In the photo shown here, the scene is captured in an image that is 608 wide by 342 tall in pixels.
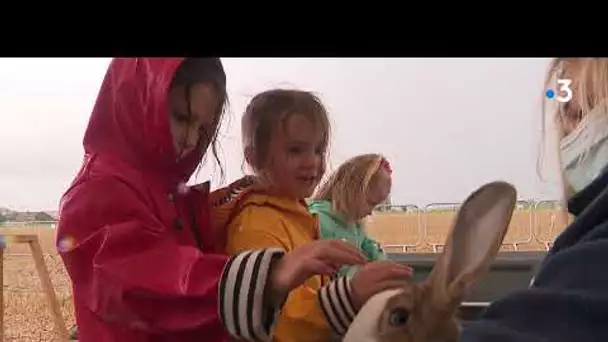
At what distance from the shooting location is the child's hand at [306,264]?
0.61 m

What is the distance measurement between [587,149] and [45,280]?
0.47 meters

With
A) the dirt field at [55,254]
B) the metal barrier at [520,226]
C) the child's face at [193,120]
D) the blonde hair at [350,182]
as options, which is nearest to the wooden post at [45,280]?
the dirt field at [55,254]

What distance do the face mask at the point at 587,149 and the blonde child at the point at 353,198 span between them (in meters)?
0.16

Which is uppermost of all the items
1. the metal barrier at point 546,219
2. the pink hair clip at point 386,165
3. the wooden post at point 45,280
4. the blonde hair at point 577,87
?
the blonde hair at point 577,87

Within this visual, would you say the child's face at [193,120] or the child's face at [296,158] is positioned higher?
the child's face at [193,120]

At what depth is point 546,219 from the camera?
67 centimetres

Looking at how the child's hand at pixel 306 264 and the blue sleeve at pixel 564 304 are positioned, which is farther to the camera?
the child's hand at pixel 306 264

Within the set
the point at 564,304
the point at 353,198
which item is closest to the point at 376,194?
the point at 353,198

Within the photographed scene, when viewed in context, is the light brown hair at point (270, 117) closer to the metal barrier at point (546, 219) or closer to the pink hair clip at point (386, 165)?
the pink hair clip at point (386, 165)
